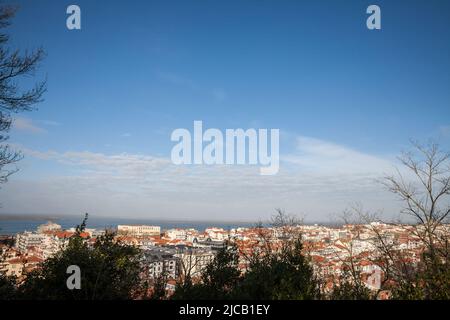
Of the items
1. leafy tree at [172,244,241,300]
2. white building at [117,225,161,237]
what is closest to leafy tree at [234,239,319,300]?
leafy tree at [172,244,241,300]

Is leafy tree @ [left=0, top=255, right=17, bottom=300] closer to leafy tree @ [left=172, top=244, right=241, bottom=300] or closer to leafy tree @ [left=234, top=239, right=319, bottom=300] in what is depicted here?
leafy tree @ [left=172, top=244, right=241, bottom=300]

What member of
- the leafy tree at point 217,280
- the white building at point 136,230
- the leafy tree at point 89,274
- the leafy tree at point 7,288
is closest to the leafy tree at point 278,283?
the leafy tree at point 217,280

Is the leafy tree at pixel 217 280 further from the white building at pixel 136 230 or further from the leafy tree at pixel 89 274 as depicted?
the white building at pixel 136 230

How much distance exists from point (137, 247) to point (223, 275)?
10.8 ft

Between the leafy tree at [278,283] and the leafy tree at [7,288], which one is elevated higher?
the leafy tree at [278,283]

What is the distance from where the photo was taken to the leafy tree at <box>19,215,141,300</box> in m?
7.24

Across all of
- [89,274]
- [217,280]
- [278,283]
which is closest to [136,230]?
[89,274]

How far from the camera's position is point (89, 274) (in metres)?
7.70

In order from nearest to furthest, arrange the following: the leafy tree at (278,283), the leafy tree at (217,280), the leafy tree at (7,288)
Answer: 1. the leafy tree at (278,283)
2. the leafy tree at (217,280)
3. the leafy tree at (7,288)

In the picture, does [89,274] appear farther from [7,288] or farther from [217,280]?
[217,280]

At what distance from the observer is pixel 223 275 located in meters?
8.66

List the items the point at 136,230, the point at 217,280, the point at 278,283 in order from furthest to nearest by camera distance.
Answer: the point at 136,230, the point at 217,280, the point at 278,283

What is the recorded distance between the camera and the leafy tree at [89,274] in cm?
724
